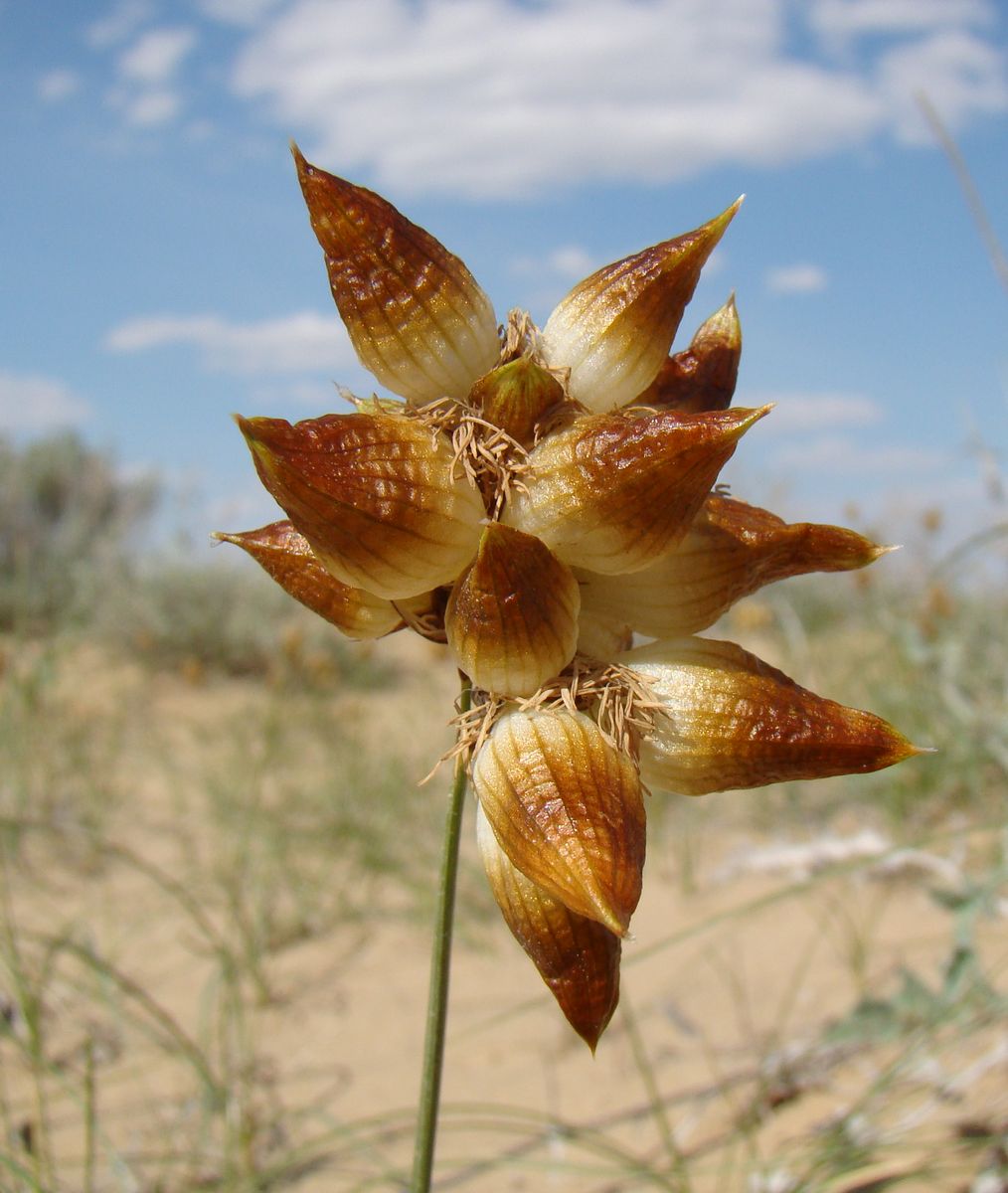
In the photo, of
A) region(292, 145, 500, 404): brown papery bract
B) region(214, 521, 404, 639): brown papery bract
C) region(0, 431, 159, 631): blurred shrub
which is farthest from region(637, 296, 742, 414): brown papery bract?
region(0, 431, 159, 631): blurred shrub

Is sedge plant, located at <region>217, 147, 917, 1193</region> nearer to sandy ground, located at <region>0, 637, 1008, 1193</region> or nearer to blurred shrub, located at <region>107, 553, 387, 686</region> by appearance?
sandy ground, located at <region>0, 637, 1008, 1193</region>

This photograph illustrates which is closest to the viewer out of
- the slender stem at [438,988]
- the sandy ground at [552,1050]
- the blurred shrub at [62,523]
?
the slender stem at [438,988]

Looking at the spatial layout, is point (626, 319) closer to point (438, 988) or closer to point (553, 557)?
point (553, 557)

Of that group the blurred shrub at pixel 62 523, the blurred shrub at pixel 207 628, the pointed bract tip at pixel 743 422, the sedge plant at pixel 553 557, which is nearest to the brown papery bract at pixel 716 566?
the sedge plant at pixel 553 557

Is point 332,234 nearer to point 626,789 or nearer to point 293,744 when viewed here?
point 626,789

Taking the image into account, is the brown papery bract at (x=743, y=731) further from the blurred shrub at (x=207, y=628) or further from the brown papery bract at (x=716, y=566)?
the blurred shrub at (x=207, y=628)
